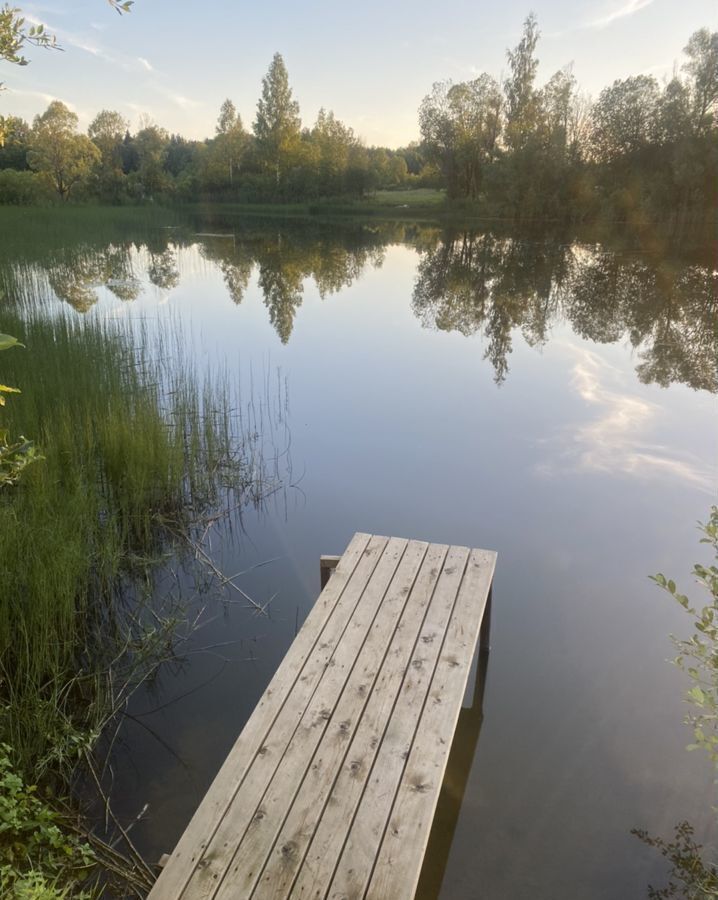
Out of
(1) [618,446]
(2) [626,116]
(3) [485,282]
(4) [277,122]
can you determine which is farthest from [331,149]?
(1) [618,446]

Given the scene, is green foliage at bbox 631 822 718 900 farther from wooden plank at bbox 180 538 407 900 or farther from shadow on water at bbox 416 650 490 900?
wooden plank at bbox 180 538 407 900

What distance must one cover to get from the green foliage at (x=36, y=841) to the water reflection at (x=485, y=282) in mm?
6520

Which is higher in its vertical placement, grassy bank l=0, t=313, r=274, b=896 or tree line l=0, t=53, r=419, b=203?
tree line l=0, t=53, r=419, b=203

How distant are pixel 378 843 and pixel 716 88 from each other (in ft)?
95.2

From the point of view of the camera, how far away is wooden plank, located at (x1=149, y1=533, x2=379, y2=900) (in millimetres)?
1523

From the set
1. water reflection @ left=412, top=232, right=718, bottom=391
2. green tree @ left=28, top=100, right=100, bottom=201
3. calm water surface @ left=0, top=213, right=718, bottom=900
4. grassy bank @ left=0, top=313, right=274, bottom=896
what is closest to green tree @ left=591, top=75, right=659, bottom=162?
water reflection @ left=412, top=232, right=718, bottom=391

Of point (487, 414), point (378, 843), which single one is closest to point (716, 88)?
point (487, 414)

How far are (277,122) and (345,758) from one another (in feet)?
149

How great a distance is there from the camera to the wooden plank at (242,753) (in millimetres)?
1523

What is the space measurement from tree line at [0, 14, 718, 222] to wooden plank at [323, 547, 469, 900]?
846 inches

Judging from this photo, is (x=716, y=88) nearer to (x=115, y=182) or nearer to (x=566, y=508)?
(x=566, y=508)

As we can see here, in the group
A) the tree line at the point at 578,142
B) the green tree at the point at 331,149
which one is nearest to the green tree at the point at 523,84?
the tree line at the point at 578,142

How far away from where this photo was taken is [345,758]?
73.2 inches

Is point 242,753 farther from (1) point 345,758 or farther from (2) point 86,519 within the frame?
(2) point 86,519
